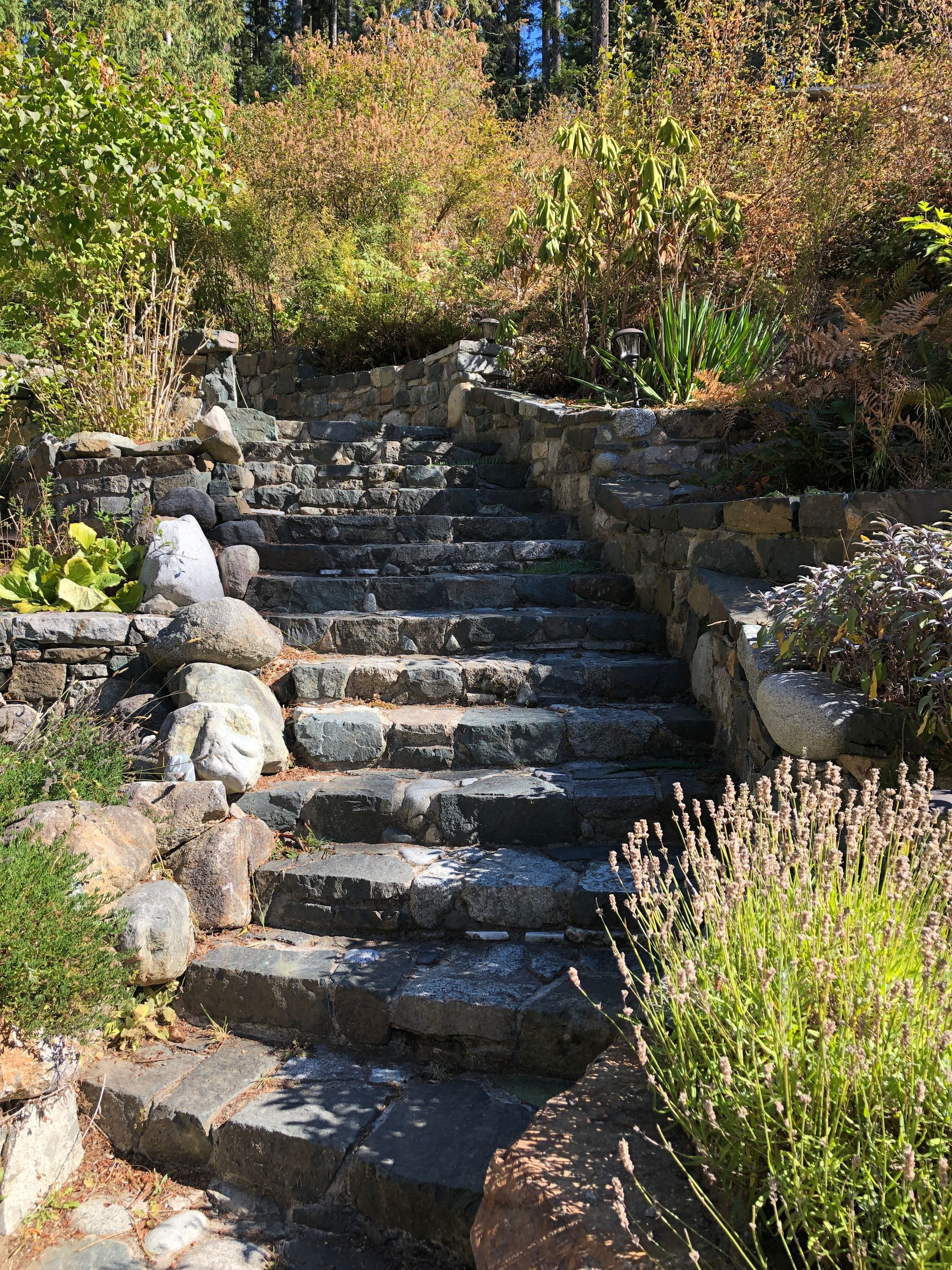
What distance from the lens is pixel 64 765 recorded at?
3.25m

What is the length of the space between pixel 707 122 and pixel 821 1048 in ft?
25.8

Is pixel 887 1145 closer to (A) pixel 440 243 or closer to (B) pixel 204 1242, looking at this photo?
(B) pixel 204 1242

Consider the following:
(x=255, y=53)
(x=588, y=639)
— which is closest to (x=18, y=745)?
(x=588, y=639)

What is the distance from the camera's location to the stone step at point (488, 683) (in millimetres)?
4211

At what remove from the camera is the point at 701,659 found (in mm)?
4062

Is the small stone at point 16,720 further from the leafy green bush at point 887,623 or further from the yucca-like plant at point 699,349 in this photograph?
the yucca-like plant at point 699,349

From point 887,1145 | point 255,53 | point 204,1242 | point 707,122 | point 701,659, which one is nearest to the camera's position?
point 887,1145

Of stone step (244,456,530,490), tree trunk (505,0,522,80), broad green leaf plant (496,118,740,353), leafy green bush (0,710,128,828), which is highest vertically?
tree trunk (505,0,522,80)

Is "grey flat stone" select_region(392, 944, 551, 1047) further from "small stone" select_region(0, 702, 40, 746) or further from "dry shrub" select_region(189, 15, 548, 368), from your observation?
"dry shrub" select_region(189, 15, 548, 368)

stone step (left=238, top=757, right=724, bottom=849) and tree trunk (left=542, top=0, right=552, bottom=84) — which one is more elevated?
tree trunk (left=542, top=0, right=552, bottom=84)

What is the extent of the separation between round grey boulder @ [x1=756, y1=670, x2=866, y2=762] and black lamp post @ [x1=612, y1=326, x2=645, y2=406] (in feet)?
11.4

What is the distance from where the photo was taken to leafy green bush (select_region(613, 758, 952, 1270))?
1.40 metres

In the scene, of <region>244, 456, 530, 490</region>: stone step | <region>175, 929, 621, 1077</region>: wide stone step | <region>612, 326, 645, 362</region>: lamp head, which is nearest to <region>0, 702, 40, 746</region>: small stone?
<region>175, 929, 621, 1077</region>: wide stone step

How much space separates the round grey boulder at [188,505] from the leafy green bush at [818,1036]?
3.87m
